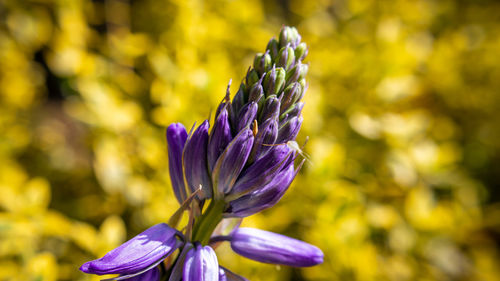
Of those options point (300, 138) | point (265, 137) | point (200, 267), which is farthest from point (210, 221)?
point (300, 138)

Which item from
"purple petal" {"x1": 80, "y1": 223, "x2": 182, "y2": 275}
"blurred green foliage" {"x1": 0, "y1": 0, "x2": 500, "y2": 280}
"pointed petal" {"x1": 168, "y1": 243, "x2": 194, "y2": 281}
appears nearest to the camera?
"purple petal" {"x1": 80, "y1": 223, "x2": 182, "y2": 275}

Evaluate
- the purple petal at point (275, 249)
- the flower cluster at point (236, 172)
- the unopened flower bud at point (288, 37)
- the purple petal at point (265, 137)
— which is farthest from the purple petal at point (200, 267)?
the unopened flower bud at point (288, 37)

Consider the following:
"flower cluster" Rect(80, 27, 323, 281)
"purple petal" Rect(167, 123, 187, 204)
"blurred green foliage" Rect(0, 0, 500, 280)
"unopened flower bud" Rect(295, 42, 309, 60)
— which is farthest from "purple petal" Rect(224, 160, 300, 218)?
"blurred green foliage" Rect(0, 0, 500, 280)

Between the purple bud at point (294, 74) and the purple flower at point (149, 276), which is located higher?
the purple bud at point (294, 74)

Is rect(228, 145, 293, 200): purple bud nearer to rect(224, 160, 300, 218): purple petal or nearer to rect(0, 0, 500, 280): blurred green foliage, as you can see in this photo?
rect(224, 160, 300, 218): purple petal

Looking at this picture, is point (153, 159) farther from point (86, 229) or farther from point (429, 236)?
point (429, 236)

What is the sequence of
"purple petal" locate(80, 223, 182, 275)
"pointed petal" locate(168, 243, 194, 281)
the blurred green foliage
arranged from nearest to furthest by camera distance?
"purple petal" locate(80, 223, 182, 275) → "pointed petal" locate(168, 243, 194, 281) → the blurred green foliage

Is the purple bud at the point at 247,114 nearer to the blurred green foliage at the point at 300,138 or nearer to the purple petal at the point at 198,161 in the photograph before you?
the purple petal at the point at 198,161
